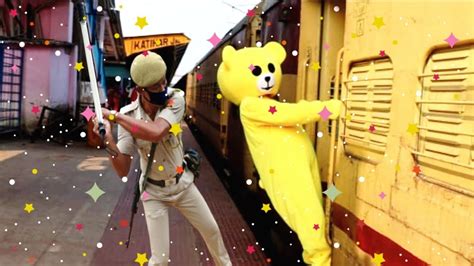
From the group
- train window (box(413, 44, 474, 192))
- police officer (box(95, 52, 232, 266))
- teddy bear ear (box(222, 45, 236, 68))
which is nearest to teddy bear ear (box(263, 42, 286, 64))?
teddy bear ear (box(222, 45, 236, 68))

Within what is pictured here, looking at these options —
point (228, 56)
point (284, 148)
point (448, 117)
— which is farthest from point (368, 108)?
point (228, 56)

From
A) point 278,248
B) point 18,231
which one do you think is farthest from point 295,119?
point 18,231

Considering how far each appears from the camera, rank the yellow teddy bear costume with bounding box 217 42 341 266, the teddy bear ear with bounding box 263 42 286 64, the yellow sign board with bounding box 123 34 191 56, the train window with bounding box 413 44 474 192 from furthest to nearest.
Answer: the yellow sign board with bounding box 123 34 191 56 → the teddy bear ear with bounding box 263 42 286 64 → the yellow teddy bear costume with bounding box 217 42 341 266 → the train window with bounding box 413 44 474 192

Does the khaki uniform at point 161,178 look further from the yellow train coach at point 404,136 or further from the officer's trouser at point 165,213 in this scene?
the yellow train coach at point 404,136

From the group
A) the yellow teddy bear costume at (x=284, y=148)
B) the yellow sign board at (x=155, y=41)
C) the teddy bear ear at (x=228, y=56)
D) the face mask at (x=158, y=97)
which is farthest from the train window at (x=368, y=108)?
the yellow sign board at (x=155, y=41)

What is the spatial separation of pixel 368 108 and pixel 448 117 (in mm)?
692

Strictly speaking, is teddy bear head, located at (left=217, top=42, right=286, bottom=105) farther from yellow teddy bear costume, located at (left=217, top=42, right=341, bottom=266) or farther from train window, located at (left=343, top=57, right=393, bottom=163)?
train window, located at (left=343, top=57, right=393, bottom=163)

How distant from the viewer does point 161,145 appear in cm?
344

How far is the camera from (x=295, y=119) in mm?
3291

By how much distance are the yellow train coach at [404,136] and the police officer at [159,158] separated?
0.97 meters

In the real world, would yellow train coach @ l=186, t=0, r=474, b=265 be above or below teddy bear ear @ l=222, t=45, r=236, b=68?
below

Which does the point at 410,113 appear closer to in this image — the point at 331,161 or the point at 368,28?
the point at 368,28

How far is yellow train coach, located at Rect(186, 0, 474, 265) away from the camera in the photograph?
6.35 ft

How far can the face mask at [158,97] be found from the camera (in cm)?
327
